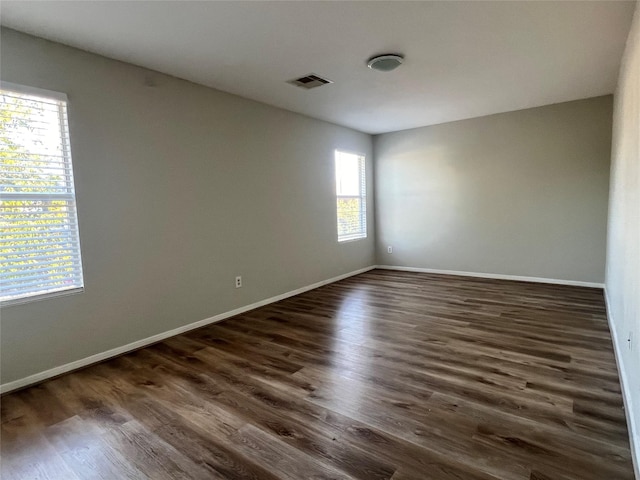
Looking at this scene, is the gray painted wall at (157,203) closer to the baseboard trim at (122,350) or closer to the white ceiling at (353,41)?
the baseboard trim at (122,350)

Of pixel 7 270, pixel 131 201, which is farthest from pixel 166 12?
pixel 7 270

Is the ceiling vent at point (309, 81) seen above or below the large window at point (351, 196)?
above

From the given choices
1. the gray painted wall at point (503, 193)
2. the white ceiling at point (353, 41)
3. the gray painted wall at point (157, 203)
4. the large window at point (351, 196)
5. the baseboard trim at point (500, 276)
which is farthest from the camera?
the large window at point (351, 196)

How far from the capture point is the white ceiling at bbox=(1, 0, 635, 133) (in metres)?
2.19

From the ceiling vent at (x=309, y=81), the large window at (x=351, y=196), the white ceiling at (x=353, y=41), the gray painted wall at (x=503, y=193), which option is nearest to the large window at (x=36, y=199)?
the white ceiling at (x=353, y=41)

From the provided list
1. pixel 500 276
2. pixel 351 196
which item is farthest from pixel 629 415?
pixel 351 196

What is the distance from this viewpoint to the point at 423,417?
189 centimetres

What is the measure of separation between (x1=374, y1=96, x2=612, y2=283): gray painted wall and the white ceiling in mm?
845

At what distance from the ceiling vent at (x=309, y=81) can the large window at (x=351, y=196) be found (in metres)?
1.91

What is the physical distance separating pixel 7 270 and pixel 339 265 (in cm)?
403

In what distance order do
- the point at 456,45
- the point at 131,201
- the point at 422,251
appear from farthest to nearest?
the point at 422,251, the point at 131,201, the point at 456,45

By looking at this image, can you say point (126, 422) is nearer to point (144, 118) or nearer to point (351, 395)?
point (351, 395)

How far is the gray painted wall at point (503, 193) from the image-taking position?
4453 millimetres

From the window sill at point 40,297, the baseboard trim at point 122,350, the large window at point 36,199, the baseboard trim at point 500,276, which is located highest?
the large window at point 36,199
